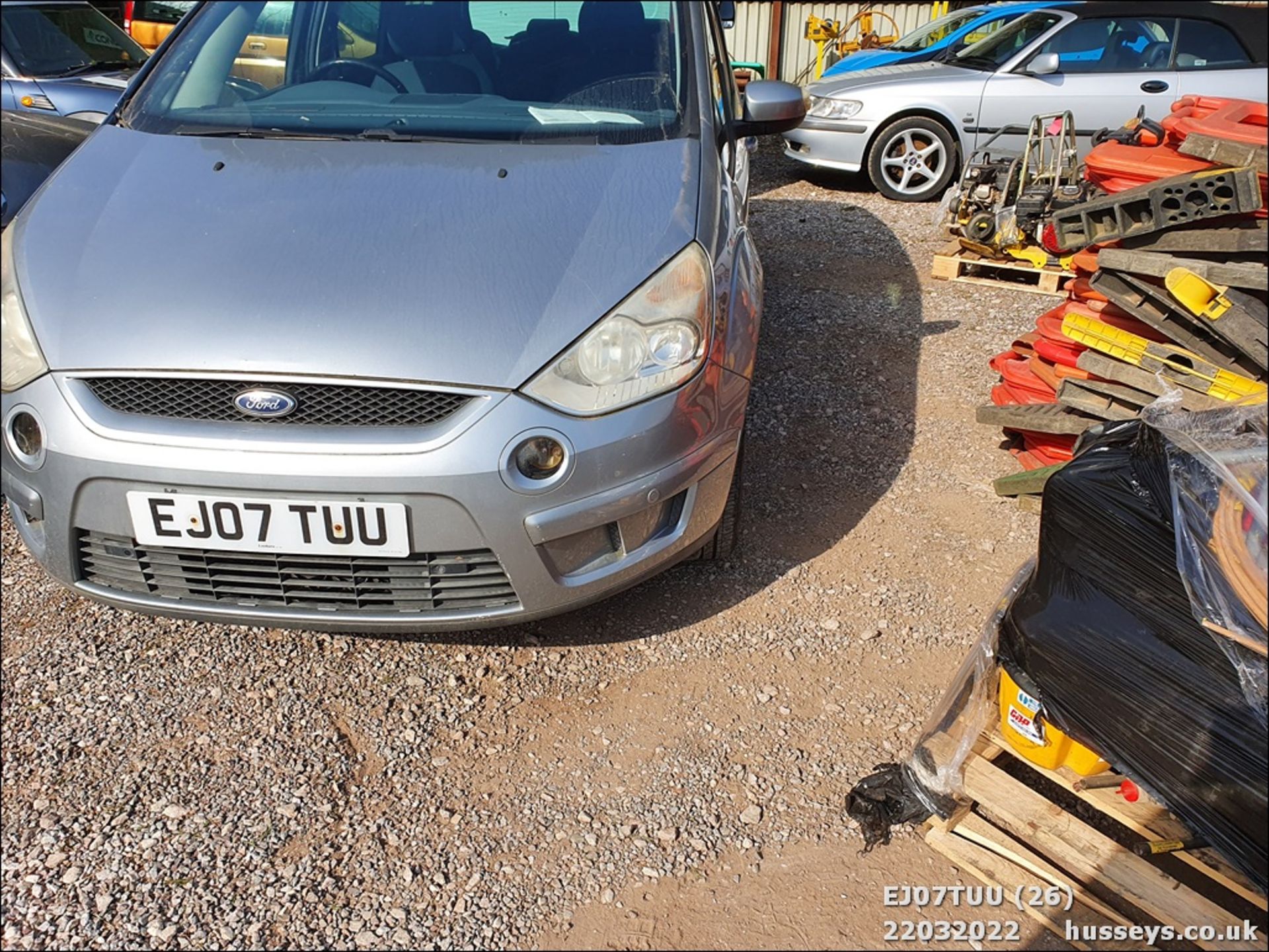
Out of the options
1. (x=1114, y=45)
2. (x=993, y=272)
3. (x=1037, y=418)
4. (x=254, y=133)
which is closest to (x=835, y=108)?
(x=1114, y=45)

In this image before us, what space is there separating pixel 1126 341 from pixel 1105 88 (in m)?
5.01

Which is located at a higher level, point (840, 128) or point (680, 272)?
point (680, 272)

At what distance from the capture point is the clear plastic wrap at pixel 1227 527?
1.68 meters

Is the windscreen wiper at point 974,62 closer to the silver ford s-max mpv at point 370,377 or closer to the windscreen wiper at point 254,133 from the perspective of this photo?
the silver ford s-max mpv at point 370,377

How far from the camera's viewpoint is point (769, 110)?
3527mm

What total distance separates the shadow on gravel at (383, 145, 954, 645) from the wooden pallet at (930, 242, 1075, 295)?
20 centimetres

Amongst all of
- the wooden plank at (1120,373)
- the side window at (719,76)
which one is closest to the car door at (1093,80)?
the side window at (719,76)

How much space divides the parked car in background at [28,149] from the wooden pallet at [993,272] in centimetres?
449

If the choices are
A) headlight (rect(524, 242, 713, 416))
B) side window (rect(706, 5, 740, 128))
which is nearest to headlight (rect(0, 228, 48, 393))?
headlight (rect(524, 242, 713, 416))

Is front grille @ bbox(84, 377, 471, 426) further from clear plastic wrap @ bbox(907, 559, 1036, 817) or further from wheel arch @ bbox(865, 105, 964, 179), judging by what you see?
wheel arch @ bbox(865, 105, 964, 179)

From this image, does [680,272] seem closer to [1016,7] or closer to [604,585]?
[604,585]

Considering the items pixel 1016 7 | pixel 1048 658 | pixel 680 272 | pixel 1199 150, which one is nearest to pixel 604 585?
pixel 680 272

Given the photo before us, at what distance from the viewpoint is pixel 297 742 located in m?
2.36

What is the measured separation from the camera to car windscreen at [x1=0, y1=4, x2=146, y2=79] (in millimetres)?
6980
